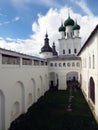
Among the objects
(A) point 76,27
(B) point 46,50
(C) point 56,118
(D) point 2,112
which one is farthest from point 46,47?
(D) point 2,112

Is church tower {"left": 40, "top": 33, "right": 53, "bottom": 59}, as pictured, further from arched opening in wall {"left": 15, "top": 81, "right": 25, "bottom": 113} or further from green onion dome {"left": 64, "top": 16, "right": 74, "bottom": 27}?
arched opening in wall {"left": 15, "top": 81, "right": 25, "bottom": 113}

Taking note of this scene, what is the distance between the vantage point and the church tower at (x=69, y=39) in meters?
34.5

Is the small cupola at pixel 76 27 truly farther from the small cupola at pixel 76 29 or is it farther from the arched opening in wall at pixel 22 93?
the arched opening in wall at pixel 22 93

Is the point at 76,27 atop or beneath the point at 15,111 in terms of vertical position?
atop

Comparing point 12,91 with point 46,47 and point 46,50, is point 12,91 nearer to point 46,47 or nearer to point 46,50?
point 46,50

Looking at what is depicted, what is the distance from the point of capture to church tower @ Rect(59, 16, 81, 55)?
3447 centimetres

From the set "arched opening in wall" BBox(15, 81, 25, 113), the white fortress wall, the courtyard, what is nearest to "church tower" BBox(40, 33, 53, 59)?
the white fortress wall

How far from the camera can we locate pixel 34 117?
12297 mm

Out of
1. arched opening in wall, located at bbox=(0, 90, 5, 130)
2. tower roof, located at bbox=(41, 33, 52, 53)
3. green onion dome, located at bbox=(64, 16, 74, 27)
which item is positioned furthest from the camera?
green onion dome, located at bbox=(64, 16, 74, 27)

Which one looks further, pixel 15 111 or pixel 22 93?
pixel 22 93

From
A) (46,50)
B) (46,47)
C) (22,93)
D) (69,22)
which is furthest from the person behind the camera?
(69,22)

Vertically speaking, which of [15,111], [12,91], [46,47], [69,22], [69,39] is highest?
[69,22]

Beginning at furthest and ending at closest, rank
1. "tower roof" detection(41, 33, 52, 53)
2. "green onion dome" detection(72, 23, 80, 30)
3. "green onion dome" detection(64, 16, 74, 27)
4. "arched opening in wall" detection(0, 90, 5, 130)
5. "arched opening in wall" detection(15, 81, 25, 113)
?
"green onion dome" detection(72, 23, 80, 30), "green onion dome" detection(64, 16, 74, 27), "tower roof" detection(41, 33, 52, 53), "arched opening in wall" detection(15, 81, 25, 113), "arched opening in wall" detection(0, 90, 5, 130)

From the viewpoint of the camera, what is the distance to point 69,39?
34.9m
